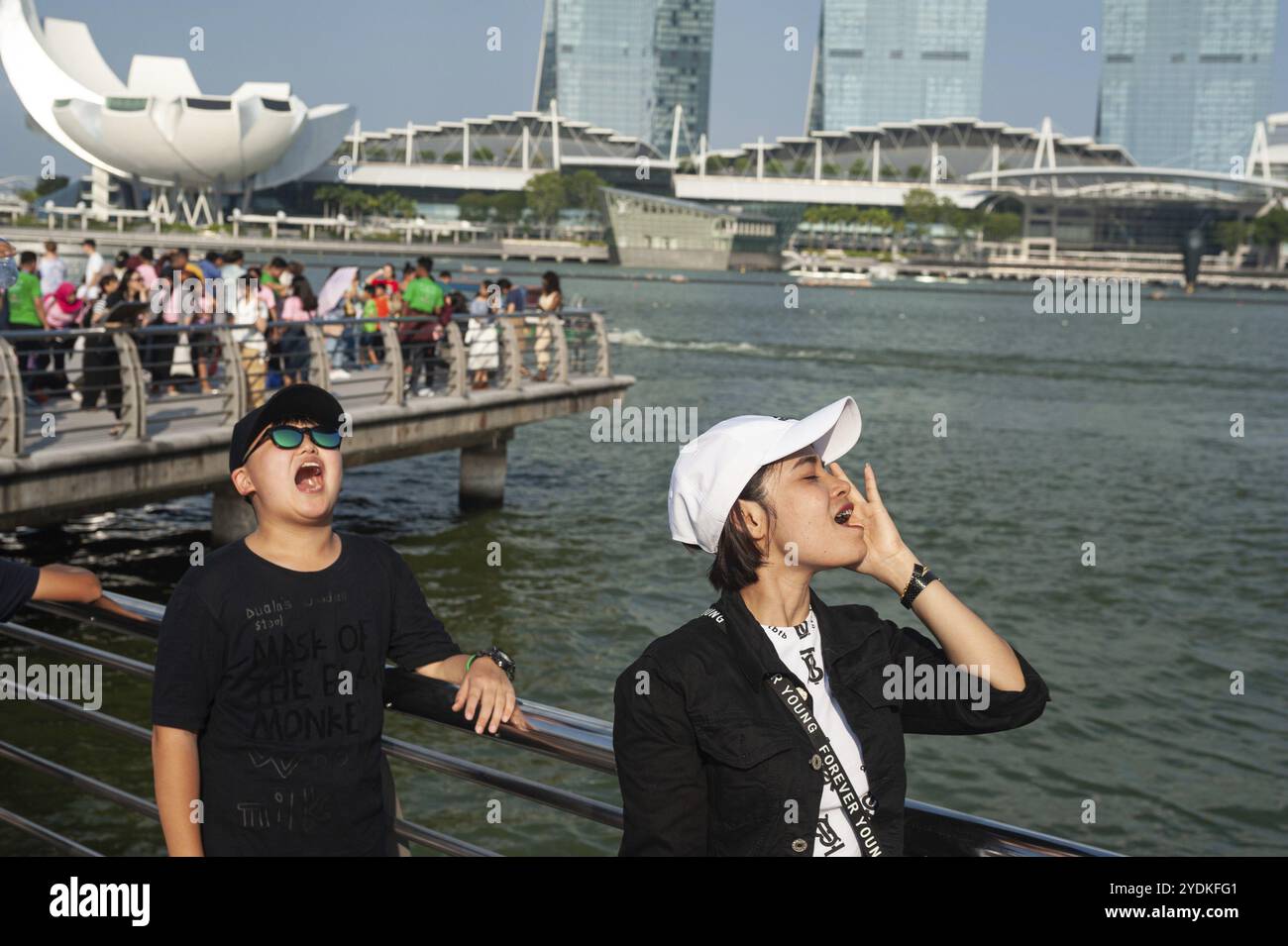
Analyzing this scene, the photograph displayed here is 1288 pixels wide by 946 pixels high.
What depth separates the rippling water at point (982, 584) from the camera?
29.3ft

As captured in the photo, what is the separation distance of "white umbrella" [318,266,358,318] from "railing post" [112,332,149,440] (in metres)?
5.92

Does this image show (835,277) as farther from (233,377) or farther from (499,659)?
(499,659)

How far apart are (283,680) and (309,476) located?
0.36 m

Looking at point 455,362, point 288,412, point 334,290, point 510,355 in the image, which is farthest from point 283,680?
point 334,290

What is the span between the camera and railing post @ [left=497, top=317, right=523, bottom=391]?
15.7 metres

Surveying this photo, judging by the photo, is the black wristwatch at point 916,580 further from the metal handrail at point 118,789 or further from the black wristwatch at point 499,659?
the metal handrail at point 118,789

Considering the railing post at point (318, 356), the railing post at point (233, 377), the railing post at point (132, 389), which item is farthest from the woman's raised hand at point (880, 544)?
the railing post at point (318, 356)

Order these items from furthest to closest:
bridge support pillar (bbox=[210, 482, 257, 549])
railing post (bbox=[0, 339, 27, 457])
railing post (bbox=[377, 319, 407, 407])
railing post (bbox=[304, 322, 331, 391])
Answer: railing post (bbox=[377, 319, 407, 407]), bridge support pillar (bbox=[210, 482, 257, 549]), railing post (bbox=[304, 322, 331, 391]), railing post (bbox=[0, 339, 27, 457])

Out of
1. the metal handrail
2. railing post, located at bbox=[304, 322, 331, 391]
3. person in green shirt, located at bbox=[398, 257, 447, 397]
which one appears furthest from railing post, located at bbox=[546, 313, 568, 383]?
the metal handrail

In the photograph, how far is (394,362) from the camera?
13492 millimetres

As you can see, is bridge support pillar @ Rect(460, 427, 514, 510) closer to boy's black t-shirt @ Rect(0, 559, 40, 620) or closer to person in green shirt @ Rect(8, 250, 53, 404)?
person in green shirt @ Rect(8, 250, 53, 404)
